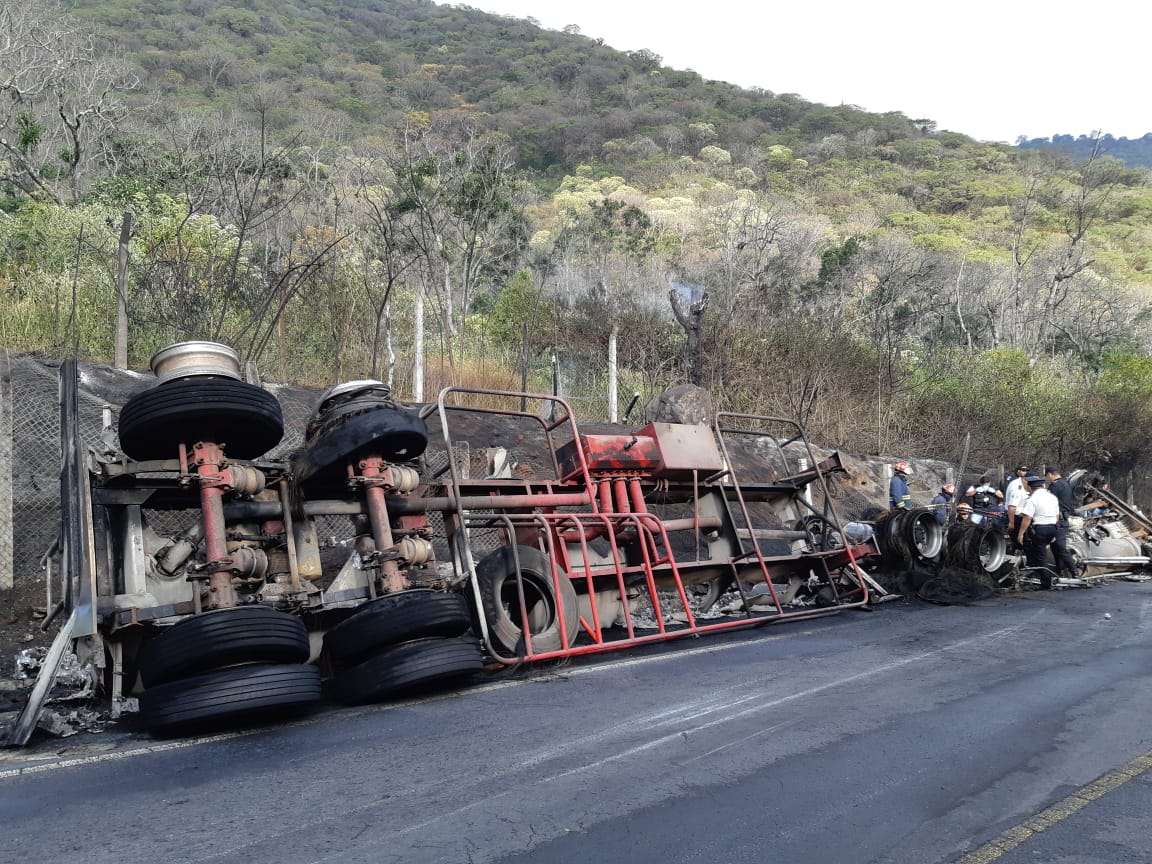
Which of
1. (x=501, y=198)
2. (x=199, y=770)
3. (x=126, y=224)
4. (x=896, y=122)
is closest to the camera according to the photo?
(x=199, y=770)

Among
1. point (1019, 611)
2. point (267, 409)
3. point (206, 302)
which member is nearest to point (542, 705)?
point (267, 409)

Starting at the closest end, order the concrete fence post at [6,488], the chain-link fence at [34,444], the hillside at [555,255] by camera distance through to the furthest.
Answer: the concrete fence post at [6,488], the chain-link fence at [34,444], the hillside at [555,255]

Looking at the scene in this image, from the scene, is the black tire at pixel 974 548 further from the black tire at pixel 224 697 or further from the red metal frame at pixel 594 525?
the black tire at pixel 224 697

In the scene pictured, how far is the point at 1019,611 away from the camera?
1032 cm

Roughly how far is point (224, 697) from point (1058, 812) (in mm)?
4177

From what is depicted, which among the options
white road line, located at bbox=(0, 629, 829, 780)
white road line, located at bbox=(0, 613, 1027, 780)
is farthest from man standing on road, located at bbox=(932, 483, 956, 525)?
white road line, located at bbox=(0, 629, 829, 780)

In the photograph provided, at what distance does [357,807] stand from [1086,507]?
658 inches

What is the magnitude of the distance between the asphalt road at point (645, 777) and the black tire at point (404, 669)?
0.15 m

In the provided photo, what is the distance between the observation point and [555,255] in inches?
1502

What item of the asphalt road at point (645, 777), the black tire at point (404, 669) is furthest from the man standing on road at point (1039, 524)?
the black tire at point (404, 669)

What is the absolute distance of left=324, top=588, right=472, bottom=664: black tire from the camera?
223 inches

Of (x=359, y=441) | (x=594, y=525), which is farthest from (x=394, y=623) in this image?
(x=594, y=525)

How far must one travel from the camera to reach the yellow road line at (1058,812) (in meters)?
3.46

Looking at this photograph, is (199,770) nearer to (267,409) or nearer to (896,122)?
(267,409)
